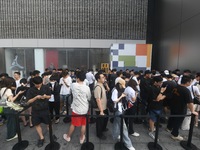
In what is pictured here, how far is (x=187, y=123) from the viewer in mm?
3301

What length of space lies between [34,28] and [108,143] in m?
9.66

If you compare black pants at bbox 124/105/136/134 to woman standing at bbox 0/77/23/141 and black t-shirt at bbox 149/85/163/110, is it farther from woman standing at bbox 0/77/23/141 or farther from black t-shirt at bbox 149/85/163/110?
woman standing at bbox 0/77/23/141

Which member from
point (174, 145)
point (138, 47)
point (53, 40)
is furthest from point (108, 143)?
point (53, 40)

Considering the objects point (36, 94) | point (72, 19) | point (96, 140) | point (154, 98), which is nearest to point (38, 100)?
point (36, 94)

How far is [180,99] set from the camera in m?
2.66

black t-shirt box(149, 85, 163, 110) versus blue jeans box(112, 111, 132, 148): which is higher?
black t-shirt box(149, 85, 163, 110)

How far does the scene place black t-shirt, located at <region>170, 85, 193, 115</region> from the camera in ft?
8.30

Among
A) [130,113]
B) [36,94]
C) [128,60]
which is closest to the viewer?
[36,94]

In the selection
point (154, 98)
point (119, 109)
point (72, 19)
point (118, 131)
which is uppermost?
point (72, 19)

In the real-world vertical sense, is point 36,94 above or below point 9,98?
above

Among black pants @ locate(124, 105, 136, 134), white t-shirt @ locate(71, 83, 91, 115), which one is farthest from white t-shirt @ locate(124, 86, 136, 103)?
white t-shirt @ locate(71, 83, 91, 115)

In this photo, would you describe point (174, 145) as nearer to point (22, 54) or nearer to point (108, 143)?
point (108, 143)

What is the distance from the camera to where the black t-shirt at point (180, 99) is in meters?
2.53

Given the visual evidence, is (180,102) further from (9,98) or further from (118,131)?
(9,98)
